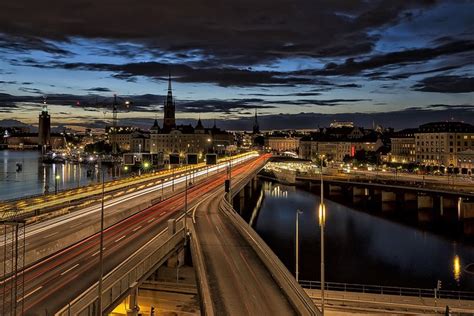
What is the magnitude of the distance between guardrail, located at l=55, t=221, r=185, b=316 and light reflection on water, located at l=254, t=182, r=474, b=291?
17.8 m

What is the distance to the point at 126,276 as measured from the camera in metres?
20.5

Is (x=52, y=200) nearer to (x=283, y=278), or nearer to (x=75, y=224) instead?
(x=75, y=224)

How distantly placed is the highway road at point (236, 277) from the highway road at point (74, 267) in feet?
15.4

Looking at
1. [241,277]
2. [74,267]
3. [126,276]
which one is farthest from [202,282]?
[74,267]

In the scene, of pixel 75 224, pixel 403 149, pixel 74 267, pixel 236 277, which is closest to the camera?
pixel 236 277

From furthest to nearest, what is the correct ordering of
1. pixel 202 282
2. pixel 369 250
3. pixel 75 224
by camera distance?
1. pixel 369 250
2. pixel 75 224
3. pixel 202 282

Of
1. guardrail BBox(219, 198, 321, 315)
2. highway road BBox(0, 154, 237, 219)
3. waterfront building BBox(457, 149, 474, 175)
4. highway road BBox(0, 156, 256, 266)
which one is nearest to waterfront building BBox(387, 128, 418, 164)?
waterfront building BBox(457, 149, 474, 175)

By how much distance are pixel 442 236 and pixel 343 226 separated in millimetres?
14009

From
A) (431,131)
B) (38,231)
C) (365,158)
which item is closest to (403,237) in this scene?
(38,231)

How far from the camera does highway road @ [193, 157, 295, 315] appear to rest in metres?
18.1

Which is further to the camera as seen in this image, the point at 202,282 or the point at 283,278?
the point at 283,278

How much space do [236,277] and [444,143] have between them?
12685 cm

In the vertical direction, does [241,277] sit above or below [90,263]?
below

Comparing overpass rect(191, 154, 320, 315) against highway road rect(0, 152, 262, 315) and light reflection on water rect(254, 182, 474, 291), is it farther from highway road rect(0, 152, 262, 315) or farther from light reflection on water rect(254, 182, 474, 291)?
light reflection on water rect(254, 182, 474, 291)
